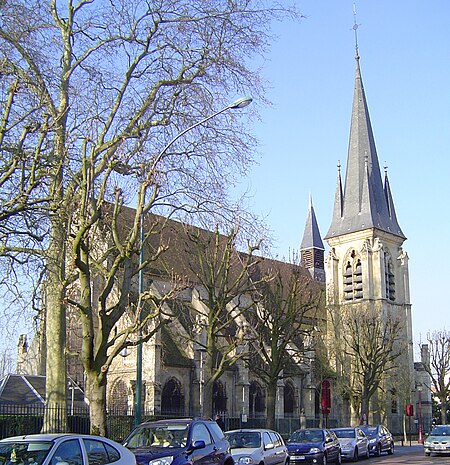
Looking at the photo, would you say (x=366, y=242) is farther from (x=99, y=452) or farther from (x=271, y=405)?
(x=99, y=452)

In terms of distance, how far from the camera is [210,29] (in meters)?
18.4

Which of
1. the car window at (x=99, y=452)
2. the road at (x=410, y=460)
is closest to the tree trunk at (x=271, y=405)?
the road at (x=410, y=460)

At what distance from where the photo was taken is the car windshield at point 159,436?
1252cm

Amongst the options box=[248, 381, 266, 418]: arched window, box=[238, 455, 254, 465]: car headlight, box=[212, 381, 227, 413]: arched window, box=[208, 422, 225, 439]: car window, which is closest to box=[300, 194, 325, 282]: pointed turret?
box=[248, 381, 266, 418]: arched window

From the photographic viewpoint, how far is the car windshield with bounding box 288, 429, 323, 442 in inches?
927

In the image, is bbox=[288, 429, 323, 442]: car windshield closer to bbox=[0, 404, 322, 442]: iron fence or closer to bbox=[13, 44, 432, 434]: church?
bbox=[0, 404, 322, 442]: iron fence

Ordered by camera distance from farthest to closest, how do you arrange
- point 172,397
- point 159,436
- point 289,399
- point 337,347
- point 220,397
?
point 337,347
point 289,399
point 220,397
point 172,397
point 159,436

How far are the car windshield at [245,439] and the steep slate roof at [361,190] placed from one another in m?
48.0

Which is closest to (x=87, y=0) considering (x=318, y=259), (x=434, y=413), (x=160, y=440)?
(x=160, y=440)

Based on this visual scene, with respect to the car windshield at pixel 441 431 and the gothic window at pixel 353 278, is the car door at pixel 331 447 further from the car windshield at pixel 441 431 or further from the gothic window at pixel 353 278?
the gothic window at pixel 353 278

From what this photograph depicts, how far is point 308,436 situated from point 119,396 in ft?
63.6

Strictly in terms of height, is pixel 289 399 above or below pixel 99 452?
below

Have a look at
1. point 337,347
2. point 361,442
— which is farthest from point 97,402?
point 337,347

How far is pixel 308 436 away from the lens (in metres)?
23.9
